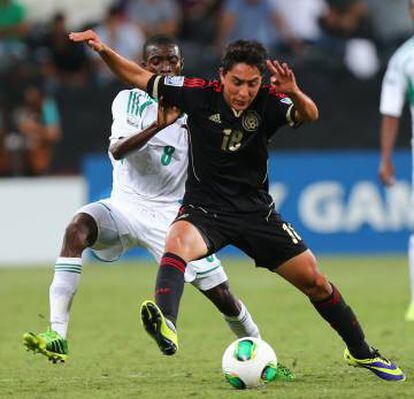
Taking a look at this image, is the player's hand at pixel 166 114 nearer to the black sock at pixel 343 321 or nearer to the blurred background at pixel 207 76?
the black sock at pixel 343 321

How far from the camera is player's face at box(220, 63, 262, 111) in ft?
22.7

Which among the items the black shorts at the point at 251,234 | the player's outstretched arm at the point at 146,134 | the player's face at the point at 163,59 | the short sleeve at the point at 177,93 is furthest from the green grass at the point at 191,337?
the player's face at the point at 163,59

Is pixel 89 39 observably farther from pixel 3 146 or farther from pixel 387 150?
pixel 3 146

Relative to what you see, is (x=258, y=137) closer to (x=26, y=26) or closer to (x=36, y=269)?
(x=36, y=269)

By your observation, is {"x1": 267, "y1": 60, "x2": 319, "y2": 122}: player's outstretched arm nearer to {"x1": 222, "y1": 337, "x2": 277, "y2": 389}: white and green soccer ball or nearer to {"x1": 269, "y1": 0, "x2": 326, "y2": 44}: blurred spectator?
{"x1": 222, "y1": 337, "x2": 277, "y2": 389}: white and green soccer ball

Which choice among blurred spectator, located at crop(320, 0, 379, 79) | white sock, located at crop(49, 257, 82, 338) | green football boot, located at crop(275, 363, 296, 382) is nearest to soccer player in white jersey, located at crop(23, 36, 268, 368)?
→ white sock, located at crop(49, 257, 82, 338)

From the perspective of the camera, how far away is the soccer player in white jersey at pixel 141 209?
7.71m

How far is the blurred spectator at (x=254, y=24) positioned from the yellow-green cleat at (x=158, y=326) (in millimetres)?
11448

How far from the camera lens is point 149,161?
8.27 metres

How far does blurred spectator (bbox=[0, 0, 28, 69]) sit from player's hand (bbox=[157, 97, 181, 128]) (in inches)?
416

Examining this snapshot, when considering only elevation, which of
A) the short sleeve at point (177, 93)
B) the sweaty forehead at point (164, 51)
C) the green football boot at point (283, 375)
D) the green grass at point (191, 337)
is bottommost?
the green grass at point (191, 337)

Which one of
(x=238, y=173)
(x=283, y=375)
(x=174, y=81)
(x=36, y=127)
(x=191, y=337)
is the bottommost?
(x=191, y=337)

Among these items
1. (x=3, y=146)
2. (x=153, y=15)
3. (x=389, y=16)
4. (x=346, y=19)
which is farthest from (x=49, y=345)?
(x=389, y=16)

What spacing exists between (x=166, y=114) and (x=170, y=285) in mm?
981
